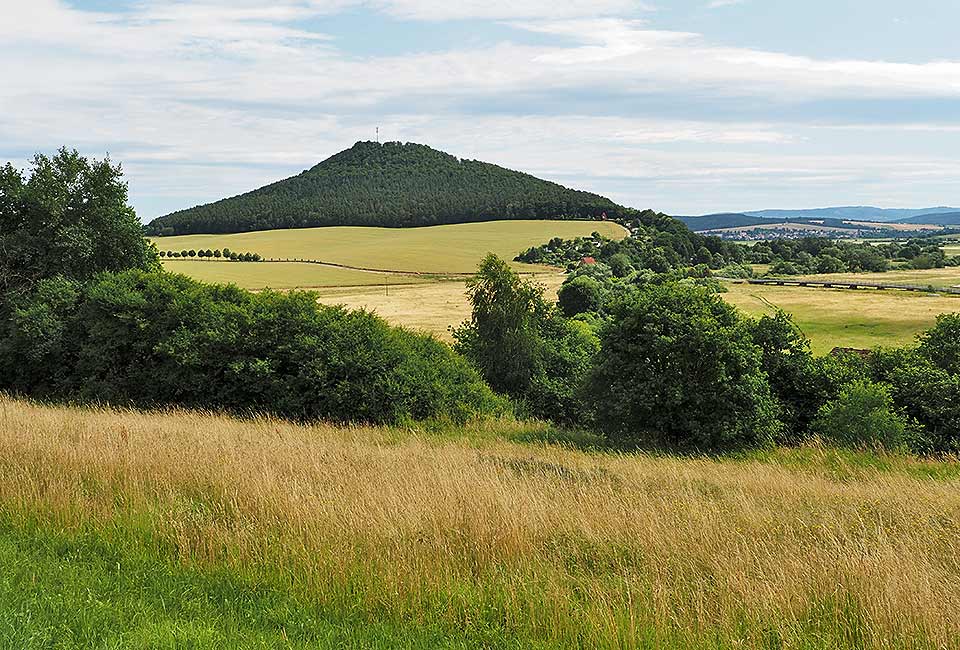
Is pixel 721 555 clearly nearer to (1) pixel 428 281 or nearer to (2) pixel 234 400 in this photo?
(2) pixel 234 400

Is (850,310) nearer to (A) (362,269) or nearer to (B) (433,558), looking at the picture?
(A) (362,269)

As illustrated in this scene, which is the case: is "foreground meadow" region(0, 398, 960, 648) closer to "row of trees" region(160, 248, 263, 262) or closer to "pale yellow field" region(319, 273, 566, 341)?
"pale yellow field" region(319, 273, 566, 341)

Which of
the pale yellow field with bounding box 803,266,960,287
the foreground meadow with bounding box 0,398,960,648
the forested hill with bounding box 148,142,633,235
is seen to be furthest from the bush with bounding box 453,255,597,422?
the forested hill with bounding box 148,142,633,235

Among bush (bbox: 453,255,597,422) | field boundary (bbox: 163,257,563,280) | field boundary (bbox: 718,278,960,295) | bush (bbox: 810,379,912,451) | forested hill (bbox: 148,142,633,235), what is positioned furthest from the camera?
forested hill (bbox: 148,142,633,235)

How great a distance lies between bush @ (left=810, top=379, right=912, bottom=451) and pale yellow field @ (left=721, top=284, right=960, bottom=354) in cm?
4512

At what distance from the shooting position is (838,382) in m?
23.0

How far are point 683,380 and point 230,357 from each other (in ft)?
39.1

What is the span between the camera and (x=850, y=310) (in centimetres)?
8962

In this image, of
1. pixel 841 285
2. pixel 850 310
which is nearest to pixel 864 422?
pixel 850 310

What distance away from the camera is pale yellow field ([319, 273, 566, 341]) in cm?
7106

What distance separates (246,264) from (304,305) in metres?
94.9

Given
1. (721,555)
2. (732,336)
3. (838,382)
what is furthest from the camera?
(838,382)

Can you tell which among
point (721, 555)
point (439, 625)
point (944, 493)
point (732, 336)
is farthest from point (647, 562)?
point (732, 336)

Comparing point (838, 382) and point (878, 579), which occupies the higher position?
point (878, 579)
